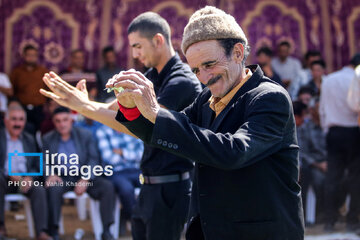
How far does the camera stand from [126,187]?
6.90m

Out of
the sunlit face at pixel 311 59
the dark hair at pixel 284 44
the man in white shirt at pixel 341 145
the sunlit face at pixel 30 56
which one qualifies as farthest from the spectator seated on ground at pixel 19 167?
the sunlit face at pixel 311 59

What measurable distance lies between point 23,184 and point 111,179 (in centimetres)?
98

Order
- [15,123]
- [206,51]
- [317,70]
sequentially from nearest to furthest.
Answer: [206,51] < [15,123] < [317,70]

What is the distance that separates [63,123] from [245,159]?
5001 millimetres

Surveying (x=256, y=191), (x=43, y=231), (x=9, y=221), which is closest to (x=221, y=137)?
(x=256, y=191)

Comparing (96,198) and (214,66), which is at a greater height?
(214,66)

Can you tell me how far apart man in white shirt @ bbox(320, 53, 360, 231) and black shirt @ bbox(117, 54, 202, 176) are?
12.3 ft

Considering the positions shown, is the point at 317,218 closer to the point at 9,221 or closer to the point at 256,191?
the point at 9,221

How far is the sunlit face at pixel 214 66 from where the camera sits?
8.60 feet

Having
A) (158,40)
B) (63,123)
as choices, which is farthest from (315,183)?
(158,40)

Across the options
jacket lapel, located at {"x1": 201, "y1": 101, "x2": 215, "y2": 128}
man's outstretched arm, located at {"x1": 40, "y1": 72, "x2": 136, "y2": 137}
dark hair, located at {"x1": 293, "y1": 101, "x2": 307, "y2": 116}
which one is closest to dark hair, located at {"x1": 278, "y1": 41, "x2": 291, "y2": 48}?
dark hair, located at {"x1": 293, "y1": 101, "x2": 307, "y2": 116}

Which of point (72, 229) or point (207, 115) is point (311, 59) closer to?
point (72, 229)

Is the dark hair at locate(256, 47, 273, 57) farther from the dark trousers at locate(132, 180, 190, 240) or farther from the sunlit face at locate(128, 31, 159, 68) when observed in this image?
the dark trousers at locate(132, 180, 190, 240)

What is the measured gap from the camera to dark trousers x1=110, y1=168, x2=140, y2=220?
22.6ft
